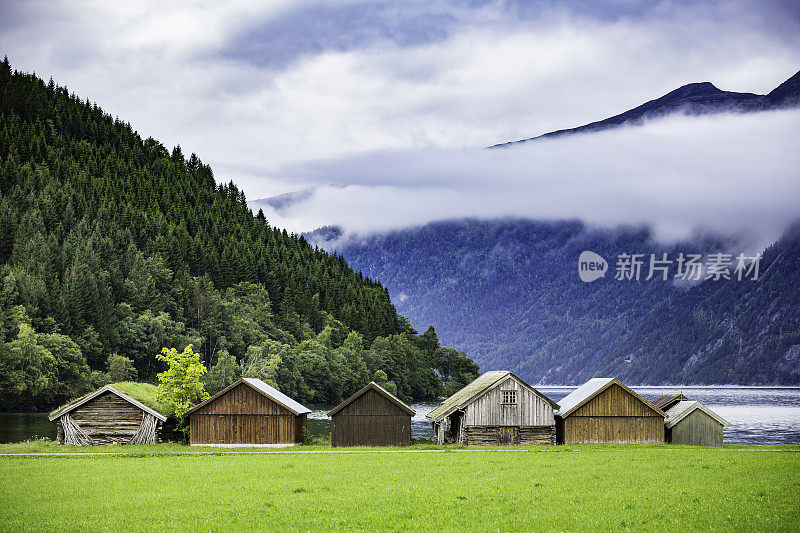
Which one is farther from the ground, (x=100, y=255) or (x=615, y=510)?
(x=100, y=255)

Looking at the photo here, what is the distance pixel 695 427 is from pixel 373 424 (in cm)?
3159

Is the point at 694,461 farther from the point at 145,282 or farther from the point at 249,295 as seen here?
the point at 249,295

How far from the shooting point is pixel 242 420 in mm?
76062

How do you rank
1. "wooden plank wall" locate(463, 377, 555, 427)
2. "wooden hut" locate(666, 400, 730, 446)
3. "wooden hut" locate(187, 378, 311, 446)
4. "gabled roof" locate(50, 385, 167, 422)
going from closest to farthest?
"gabled roof" locate(50, 385, 167, 422), "wooden hut" locate(187, 378, 311, 446), "wooden plank wall" locate(463, 377, 555, 427), "wooden hut" locate(666, 400, 730, 446)

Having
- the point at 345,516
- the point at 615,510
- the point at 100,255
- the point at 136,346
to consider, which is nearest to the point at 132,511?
the point at 345,516

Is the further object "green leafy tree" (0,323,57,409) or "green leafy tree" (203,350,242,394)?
"green leafy tree" (203,350,242,394)

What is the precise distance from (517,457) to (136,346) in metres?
102

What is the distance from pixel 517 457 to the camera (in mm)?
61812

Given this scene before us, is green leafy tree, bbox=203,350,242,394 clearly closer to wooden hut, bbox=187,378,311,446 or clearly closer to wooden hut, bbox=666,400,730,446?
wooden hut, bbox=187,378,311,446

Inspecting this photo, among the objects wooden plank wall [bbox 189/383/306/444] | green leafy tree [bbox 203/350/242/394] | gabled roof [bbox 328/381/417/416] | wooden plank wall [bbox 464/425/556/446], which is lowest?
wooden plank wall [bbox 464/425/556/446]

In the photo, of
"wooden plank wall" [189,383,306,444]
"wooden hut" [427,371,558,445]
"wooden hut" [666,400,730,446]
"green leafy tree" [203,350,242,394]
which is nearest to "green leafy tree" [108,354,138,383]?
"green leafy tree" [203,350,242,394]

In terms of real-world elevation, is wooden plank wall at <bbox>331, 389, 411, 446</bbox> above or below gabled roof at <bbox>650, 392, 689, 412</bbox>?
below

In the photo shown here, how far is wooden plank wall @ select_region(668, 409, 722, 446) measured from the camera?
81312mm

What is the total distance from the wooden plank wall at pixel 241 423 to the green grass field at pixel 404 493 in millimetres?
15475
